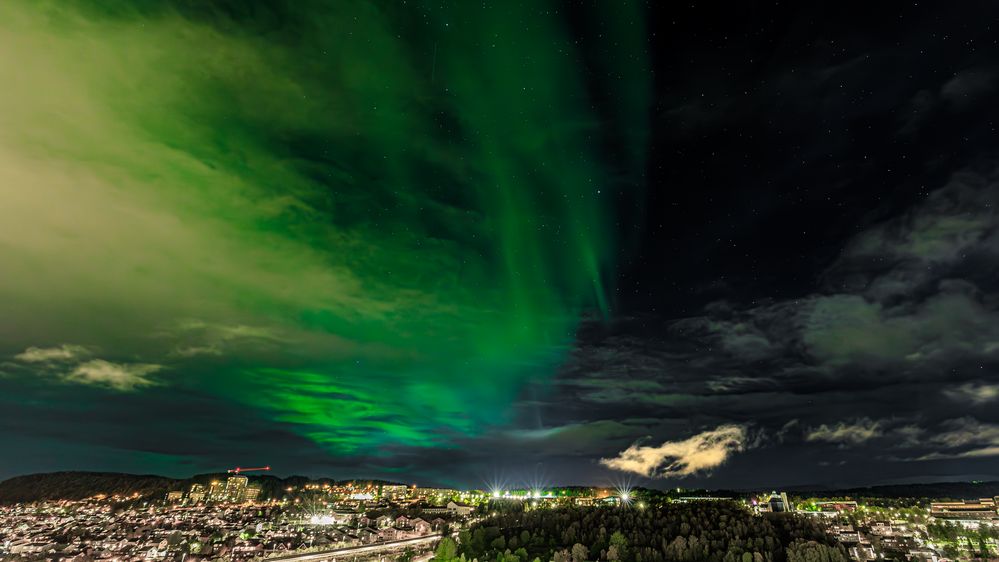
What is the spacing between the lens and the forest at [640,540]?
110 metres

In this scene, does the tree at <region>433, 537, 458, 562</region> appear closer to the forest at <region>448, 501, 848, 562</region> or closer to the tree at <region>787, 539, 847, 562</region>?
the forest at <region>448, 501, 848, 562</region>

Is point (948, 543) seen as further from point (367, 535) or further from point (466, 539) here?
point (367, 535)

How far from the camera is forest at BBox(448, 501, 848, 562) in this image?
109688 mm

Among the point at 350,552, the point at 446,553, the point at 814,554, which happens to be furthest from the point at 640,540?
the point at 350,552

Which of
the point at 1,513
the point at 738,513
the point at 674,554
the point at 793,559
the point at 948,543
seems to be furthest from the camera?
the point at 1,513

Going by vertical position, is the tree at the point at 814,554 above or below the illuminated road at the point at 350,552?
above

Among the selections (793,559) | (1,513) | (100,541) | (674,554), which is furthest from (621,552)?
(1,513)

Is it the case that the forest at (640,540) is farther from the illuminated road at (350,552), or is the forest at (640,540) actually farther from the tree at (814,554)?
the illuminated road at (350,552)

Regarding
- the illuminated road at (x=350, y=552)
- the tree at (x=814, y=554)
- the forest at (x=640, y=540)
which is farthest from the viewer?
the forest at (x=640, y=540)

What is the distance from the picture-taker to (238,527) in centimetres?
15775

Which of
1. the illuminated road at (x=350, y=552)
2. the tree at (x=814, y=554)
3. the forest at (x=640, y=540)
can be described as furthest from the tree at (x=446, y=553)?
the tree at (x=814, y=554)

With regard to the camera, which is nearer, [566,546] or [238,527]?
[566,546]

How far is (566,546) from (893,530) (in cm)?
14140

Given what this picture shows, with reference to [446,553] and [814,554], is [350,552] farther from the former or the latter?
[814,554]
